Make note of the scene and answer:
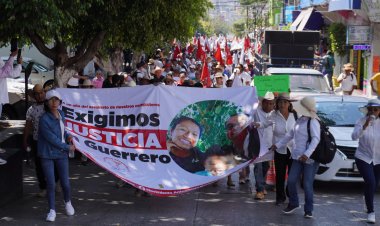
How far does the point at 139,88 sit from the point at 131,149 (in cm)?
89

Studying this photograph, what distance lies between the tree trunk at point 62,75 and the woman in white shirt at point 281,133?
176 inches

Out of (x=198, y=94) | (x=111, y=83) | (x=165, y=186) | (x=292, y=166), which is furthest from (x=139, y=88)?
(x=111, y=83)

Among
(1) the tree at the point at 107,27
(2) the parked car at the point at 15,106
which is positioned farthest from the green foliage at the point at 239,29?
(1) the tree at the point at 107,27

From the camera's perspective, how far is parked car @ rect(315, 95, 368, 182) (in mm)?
10070

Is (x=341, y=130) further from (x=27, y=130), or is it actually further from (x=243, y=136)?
(x=27, y=130)

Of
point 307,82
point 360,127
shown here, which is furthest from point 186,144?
point 307,82

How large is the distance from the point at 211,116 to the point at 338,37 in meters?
23.7

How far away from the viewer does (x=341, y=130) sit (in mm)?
10883

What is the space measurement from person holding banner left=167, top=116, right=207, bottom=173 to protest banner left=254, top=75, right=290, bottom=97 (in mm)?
1203

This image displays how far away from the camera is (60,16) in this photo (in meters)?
9.39

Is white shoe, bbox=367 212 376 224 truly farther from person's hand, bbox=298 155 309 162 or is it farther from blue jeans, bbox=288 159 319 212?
person's hand, bbox=298 155 309 162

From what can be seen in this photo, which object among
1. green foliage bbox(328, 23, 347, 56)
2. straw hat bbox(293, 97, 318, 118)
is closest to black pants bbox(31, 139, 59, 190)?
straw hat bbox(293, 97, 318, 118)

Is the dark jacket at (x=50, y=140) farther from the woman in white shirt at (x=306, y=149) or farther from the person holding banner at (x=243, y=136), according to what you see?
the woman in white shirt at (x=306, y=149)

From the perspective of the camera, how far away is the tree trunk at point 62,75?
39.7ft
